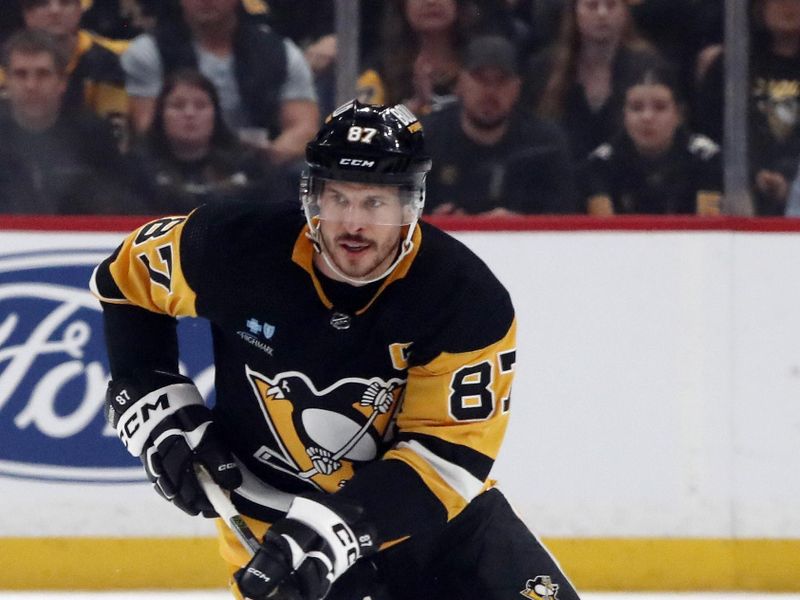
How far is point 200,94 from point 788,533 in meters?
2.07

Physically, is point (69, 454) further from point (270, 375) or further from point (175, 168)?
point (270, 375)

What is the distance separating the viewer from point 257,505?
279 centimetres

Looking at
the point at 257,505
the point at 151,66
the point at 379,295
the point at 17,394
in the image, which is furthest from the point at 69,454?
the point at 379,295

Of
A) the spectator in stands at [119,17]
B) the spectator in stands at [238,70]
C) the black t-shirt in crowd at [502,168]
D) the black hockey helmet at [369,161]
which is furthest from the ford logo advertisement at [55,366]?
the black hockey helmet at [369,161]

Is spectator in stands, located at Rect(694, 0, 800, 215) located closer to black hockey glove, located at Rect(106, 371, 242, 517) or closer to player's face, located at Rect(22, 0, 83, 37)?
player's face, located at Rect(22, 0, 83, 37)

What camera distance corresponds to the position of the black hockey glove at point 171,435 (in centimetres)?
267

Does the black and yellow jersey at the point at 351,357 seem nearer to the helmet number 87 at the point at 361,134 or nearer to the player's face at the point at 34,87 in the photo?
the helmet number 87 at the point at 361,134

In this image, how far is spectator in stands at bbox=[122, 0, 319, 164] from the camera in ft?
13.8

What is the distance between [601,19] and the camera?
165 inches

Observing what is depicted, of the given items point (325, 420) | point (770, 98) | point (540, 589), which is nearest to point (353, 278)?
point (325, 420)

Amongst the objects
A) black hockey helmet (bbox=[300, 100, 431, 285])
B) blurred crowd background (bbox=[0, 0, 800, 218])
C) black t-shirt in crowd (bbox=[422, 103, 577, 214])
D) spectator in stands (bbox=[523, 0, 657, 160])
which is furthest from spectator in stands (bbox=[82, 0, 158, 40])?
black hockey helmet (bbox=[300, 100, 431, 285])

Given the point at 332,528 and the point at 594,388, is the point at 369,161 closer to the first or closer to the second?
the point at 332,528

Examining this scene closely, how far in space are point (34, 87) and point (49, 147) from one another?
0.17m

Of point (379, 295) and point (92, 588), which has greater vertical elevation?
point (379, 295)
